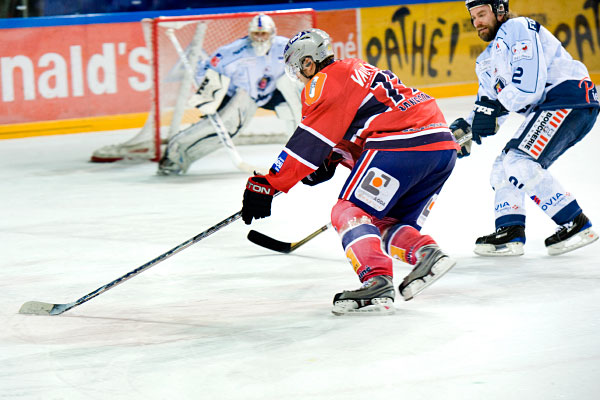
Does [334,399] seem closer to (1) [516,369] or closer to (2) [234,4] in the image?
(1) [516,369]

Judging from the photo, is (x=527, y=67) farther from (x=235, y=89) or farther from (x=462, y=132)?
(x=235, y=89)

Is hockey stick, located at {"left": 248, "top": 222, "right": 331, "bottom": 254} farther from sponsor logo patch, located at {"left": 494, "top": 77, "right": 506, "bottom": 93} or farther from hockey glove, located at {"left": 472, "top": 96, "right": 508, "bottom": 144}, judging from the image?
sponsor logo patch, located at {"left": 494, "top": 77, "right": 506, "bottom": 93}

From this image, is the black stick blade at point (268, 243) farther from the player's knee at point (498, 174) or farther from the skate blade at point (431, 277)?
the skate blade at point (431, 277)

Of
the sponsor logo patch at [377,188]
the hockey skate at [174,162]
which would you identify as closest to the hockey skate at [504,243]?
the sponsor logo patch at [377,188]

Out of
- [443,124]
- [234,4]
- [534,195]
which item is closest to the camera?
[443,124]

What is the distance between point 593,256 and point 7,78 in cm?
629

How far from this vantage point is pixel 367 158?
3615 mm

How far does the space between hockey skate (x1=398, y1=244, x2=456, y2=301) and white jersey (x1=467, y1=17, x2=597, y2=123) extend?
1.07 m

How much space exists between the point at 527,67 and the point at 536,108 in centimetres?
25

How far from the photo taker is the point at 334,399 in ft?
8.78

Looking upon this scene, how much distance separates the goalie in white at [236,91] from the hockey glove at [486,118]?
3.24m

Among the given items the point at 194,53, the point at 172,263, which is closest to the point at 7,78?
the point at 194,53

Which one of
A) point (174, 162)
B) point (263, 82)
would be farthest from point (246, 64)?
point (174, 162)

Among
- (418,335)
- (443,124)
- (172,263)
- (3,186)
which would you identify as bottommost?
(3,186)
